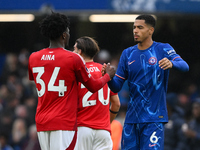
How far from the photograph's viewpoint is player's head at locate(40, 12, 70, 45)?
5695mm

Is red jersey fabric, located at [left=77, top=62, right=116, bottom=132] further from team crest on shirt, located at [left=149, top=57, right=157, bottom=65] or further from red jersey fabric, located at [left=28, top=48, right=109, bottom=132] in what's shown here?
red jersey fabric, located at [left=28, top=48, right=109, bottom=132]

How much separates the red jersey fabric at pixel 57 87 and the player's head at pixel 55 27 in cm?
19

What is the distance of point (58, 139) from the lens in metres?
5.50

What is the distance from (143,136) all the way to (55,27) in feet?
6.13

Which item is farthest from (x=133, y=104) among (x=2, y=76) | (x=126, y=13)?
(x=2, y=76)

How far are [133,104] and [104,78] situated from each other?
0.68 meters

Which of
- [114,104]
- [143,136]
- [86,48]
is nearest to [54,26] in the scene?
[86,48]

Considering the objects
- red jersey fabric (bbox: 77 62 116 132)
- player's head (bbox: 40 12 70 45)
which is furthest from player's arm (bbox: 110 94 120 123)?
player's head (bbox: 40 12 70 45)

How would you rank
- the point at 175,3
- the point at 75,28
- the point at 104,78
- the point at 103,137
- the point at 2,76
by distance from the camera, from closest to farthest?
the point at 104,78
the point at 103,137
the point at 175,3
the point at 2,76
the point at 75,28

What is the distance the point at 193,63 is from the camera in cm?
1586

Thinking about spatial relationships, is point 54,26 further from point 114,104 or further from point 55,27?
point 114,104

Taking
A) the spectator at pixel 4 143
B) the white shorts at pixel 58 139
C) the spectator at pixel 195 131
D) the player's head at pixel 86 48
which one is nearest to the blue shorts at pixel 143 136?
the white shorts at pixel 58 139

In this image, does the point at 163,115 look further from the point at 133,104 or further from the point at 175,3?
→ the point at 175,3

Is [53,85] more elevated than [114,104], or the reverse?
[53,85]
